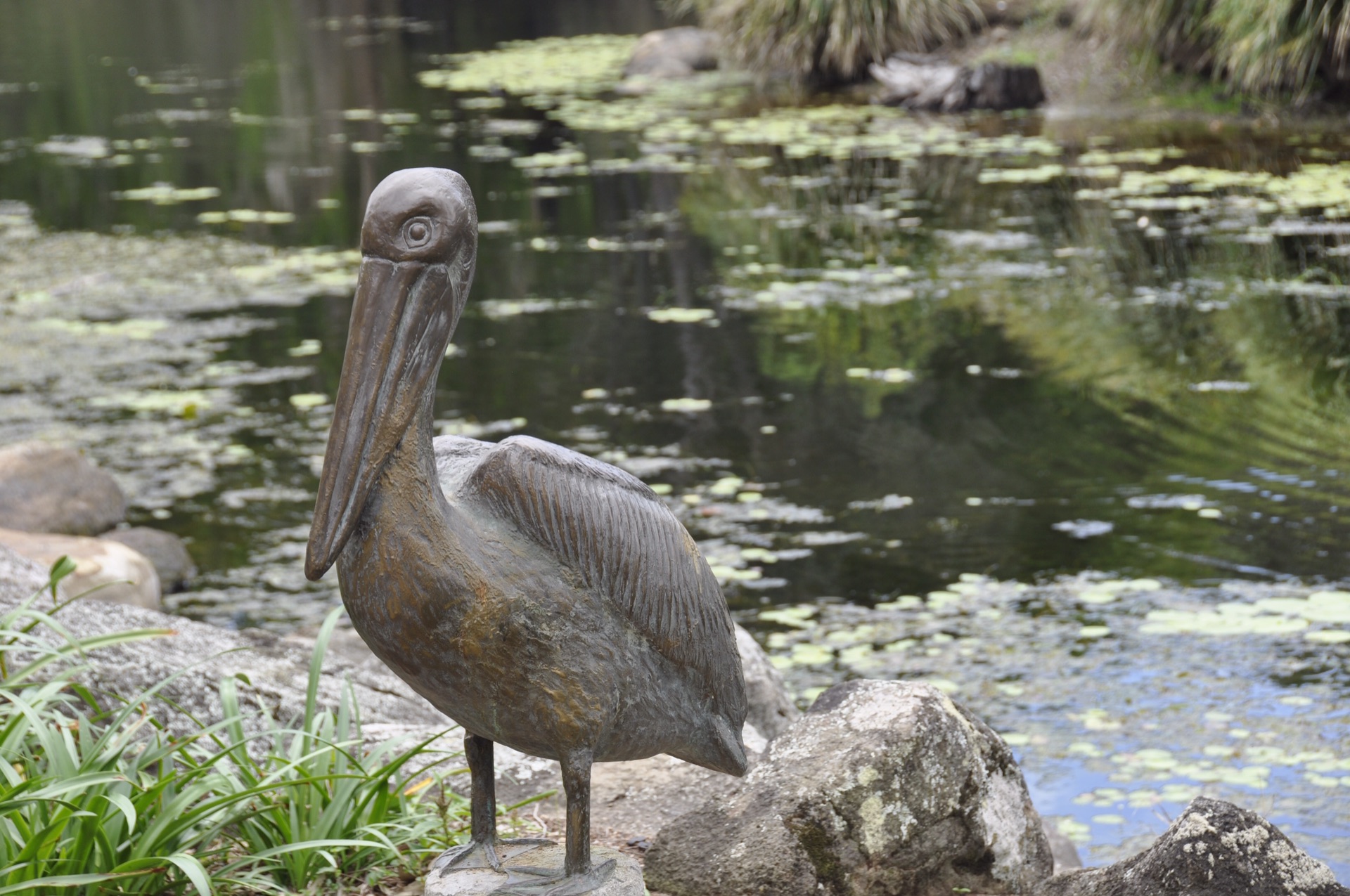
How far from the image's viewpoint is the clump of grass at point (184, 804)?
2992 mm

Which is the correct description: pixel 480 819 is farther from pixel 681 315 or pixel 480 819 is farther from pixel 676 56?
pixel 676 56

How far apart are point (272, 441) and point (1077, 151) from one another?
31.1 ft

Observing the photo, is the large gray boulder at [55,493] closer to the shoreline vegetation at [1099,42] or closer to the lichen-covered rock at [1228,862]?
the lichen-covered rock at [1228,862]

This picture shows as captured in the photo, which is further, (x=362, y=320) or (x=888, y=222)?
(x=888, y=222)

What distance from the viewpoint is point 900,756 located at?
136 inches

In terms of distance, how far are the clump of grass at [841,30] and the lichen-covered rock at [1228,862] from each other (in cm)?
1600

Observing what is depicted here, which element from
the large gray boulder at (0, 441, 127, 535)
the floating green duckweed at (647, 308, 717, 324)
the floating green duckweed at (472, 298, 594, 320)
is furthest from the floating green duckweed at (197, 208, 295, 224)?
the large gray boulder at (0, 441, 127, 535)

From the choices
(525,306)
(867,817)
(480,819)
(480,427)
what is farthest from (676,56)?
(480,819)

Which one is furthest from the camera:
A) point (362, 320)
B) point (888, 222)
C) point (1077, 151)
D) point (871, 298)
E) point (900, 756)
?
point (1077, 151)

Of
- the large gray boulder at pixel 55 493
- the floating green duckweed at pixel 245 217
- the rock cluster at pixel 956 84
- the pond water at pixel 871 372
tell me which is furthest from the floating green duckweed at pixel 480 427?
the rock cluster at pixel 956 84

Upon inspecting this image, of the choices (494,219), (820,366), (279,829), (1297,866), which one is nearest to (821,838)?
(1297,866)

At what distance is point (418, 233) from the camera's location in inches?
99.1

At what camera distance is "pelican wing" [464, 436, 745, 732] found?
2.65m

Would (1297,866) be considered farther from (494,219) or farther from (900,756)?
(494,219)
